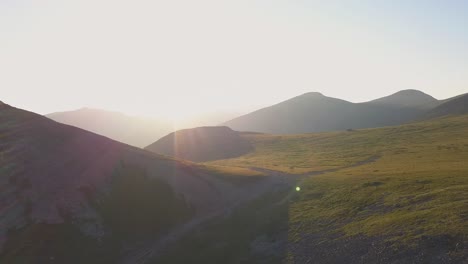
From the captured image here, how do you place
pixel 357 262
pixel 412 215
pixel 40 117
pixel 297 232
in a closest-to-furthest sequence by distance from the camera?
pixel 357 262, pixel 412 215, pixel 297 232, pixel 40 117

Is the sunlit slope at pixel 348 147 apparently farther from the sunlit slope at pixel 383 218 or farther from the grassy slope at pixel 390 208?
the sunlit slope at pixel 383 218

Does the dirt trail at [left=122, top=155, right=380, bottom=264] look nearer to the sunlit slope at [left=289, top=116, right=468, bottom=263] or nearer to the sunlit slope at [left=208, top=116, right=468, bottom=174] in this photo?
the sunlit slope at [left=289, top=116, right=468, bottom=263]

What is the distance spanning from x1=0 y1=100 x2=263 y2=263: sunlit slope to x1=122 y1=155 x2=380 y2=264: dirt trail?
1.62 metres

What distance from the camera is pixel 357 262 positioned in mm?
37812

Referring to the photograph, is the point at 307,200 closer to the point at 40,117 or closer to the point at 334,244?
the point at 334,244

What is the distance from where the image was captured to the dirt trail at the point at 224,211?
55.6 metres

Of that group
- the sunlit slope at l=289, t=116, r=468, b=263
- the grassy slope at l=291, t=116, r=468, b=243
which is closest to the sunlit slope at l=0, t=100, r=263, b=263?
the grassy slope at l=291, t=116, r=468, b=243

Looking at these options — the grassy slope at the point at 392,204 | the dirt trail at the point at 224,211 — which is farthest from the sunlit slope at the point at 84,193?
the grassy slope at the point at 392,204

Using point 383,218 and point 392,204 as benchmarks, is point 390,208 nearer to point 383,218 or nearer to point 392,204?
point 392,204

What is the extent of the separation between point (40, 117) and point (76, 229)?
36.6m

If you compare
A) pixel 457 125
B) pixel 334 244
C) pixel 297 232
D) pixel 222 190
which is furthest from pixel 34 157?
pixel 457 125

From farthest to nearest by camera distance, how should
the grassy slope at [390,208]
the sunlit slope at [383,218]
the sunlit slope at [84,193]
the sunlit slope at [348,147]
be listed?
the sunlit slope at [348,147]
the sunlit slope at [84,193]
the grassy slope at [390,208]
the sunlit slope at [383,218]

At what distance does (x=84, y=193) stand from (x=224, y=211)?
88.5ft

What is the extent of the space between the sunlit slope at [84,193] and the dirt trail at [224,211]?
1619 mm
